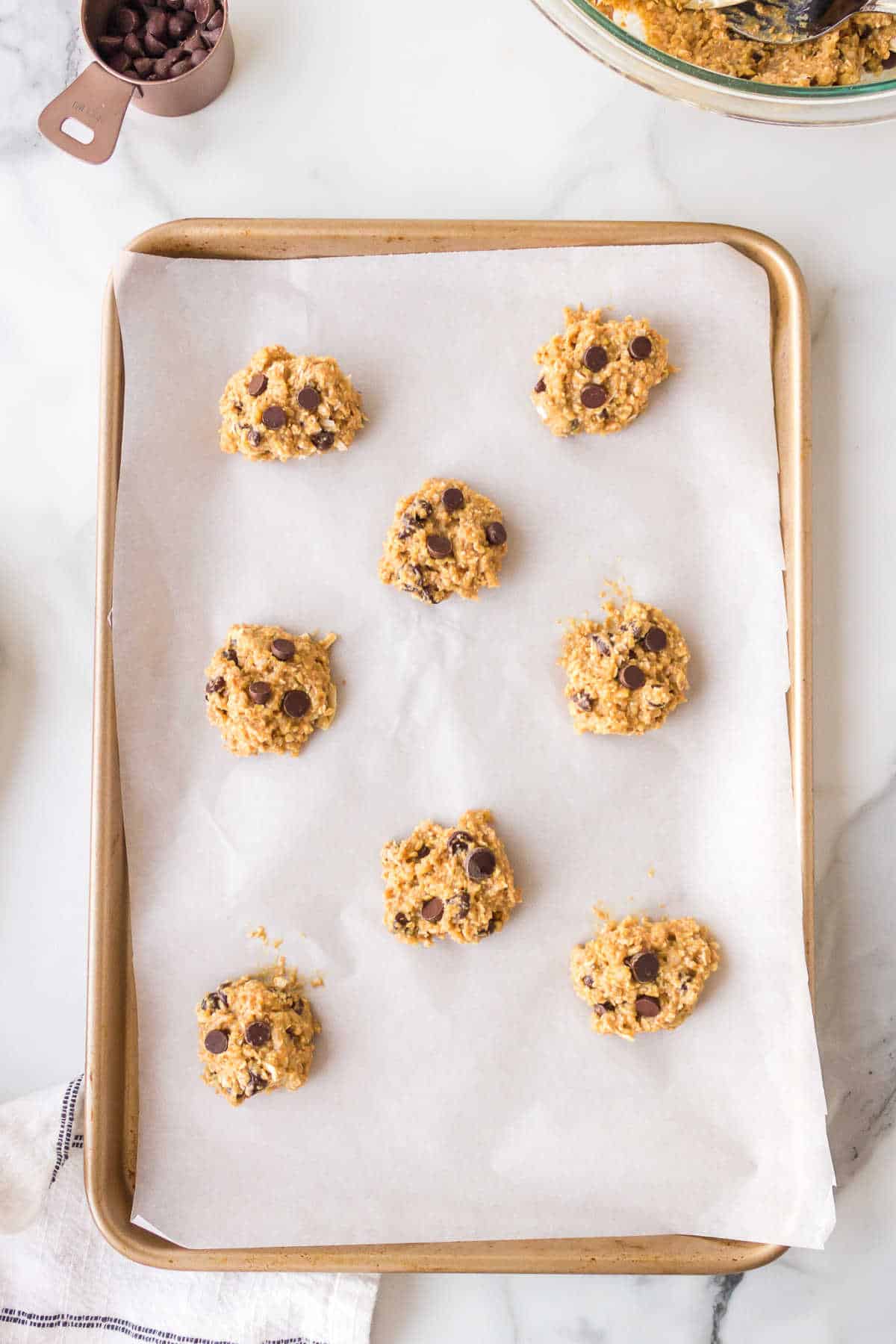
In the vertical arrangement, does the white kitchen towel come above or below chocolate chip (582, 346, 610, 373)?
below

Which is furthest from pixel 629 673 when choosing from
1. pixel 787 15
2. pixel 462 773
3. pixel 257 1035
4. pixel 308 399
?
pixel 787 15

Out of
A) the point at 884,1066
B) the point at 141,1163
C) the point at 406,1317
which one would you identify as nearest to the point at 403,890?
the point at 141,1163

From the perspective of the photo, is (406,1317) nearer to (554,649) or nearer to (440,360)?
(554,649)

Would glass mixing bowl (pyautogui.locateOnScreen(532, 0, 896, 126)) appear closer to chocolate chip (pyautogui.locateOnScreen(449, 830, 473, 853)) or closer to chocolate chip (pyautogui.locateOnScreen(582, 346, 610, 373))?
chocolate chip (pyautogui.locateOnScreen(582, 346, 610, 373))

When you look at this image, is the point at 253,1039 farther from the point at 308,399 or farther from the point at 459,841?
the point at 308,399

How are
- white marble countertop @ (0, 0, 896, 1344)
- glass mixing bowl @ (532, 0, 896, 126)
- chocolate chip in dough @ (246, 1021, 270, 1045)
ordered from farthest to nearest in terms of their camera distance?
white marble countertop @ (0, 0, 896, 1344), chocolate chip in dough @ (246, 1021, 270, 1045), glass mixing bowl @ (532, 0, 896, 126)

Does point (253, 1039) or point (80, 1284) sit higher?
point (253, 1039)

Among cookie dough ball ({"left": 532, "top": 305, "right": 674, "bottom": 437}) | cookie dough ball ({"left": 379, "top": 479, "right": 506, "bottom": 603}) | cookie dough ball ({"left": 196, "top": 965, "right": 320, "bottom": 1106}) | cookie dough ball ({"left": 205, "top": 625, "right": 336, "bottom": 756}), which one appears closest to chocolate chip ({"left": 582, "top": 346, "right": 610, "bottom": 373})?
cookie dough ball ({"left": 532, "top": 305, "right": 674, "bottom": 437})
